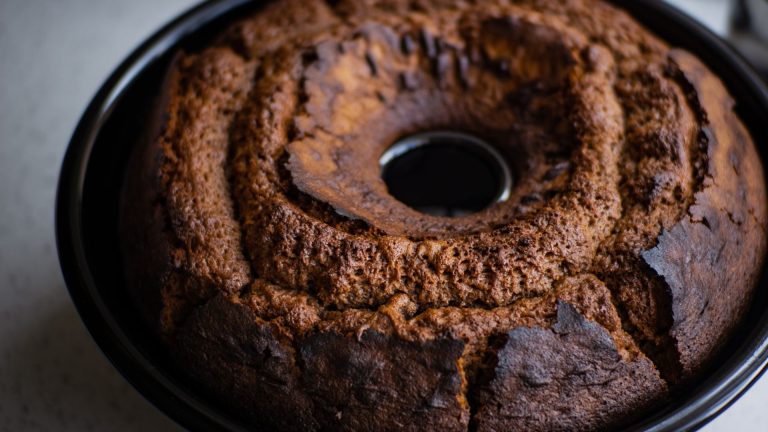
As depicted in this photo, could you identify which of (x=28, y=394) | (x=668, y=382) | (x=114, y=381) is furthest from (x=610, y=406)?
(x=28, y=394)

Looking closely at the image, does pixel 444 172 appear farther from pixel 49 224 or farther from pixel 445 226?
pixel 49 224

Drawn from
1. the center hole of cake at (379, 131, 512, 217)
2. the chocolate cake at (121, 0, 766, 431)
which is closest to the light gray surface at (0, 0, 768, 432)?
the chocolate cake at (121, 0, 766, 431)

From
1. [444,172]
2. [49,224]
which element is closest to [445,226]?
[444,172]

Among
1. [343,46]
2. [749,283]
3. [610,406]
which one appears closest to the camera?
[610,406]

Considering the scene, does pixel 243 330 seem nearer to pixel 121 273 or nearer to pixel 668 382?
pixel 121 273

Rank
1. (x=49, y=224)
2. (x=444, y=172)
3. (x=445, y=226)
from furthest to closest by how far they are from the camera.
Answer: (x=49, y=224) → (x=444, y=172) → (x=445, y=226)
